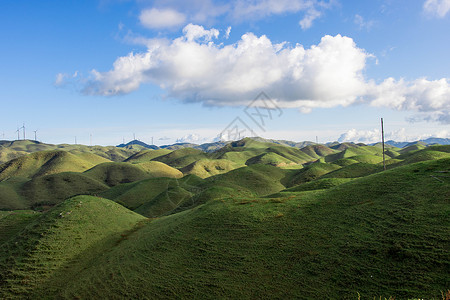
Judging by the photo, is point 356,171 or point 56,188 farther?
point 56,188

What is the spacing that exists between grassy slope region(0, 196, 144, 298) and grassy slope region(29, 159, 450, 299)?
6.97 feet

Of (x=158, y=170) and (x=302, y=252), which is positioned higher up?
(x=302, y=252)

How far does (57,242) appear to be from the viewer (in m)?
32.9

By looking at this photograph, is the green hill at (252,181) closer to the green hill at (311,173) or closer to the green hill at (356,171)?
the green hill at (311,173)

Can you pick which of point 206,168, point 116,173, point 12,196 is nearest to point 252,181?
point 116,173

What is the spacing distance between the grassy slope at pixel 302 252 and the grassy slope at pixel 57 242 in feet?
6.97

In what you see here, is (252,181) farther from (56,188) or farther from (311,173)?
(56,188)

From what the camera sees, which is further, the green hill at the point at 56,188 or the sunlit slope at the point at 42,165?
the sunlit slope at the point at 42,165

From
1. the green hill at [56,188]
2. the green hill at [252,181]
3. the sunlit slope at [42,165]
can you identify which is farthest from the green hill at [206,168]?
the sunlit slope at [42,165]

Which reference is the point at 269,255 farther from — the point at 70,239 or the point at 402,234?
the point at 70,239

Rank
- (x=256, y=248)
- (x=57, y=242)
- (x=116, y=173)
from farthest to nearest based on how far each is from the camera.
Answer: (x=116, y=173), (x=57, y=242), (x=256, y=248)

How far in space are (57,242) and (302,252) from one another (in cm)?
2907

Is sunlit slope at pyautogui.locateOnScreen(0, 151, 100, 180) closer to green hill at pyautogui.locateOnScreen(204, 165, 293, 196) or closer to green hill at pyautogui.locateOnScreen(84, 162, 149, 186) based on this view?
green hill at pyautogui.locateOnScreen(84, 162, 149, 186)

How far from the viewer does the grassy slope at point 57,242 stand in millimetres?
27016
